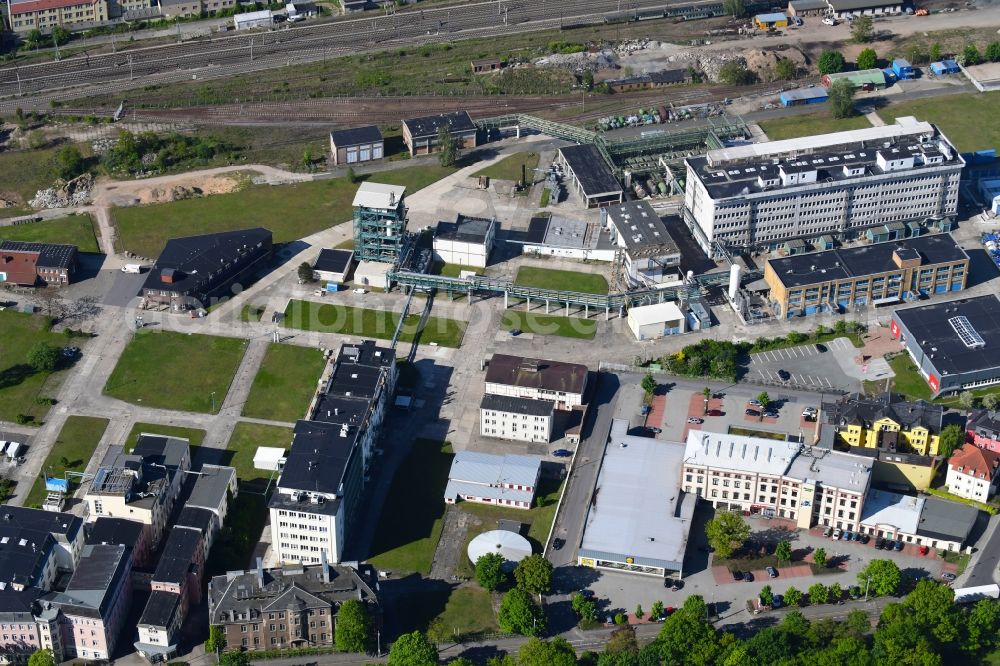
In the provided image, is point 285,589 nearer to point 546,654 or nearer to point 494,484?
point 546,654

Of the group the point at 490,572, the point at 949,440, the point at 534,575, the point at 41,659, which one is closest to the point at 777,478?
the point at 949,440

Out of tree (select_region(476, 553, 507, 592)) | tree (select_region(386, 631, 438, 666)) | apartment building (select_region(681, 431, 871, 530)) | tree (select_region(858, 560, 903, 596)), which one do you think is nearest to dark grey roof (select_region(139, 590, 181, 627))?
tree (select_region(386, 631, 438, 666))

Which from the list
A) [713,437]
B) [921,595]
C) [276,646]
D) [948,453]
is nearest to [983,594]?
[921,595]

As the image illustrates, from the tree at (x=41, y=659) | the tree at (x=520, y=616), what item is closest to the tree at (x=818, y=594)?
the tree at (x=520, y=616)

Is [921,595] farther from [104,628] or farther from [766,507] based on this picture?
[104,628]

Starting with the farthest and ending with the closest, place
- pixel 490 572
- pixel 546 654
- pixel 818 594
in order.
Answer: pixel 490 572 < pixel 818 594 < pixel 546 654
